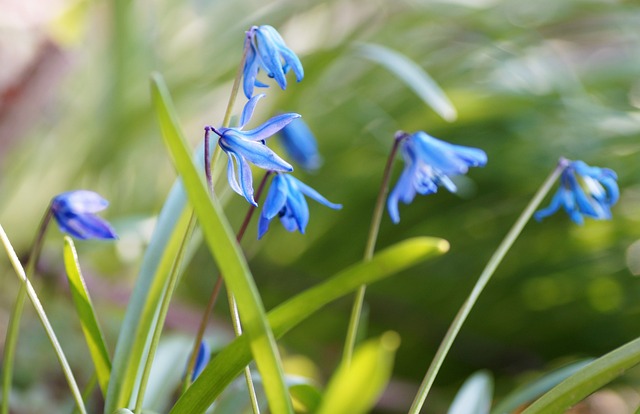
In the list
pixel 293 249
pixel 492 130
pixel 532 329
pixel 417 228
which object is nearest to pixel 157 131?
pixel 293 249

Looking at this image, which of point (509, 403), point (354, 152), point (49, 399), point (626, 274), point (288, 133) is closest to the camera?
point (509, 403)

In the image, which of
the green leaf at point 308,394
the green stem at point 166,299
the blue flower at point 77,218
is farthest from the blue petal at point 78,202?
the green leaf at point 308,394

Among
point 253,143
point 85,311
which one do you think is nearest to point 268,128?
point 253,143

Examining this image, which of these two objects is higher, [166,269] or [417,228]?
[166,269]

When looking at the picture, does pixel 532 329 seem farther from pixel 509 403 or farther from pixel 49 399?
pixel 49 399

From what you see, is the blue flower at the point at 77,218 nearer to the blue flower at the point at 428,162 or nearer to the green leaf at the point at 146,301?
the green leaf at the point at 146,301

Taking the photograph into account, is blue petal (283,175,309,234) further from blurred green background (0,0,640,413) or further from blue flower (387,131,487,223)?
blurred green background (0,0,640,413)

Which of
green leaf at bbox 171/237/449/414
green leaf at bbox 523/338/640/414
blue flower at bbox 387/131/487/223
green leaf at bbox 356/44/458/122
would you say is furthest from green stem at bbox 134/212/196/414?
green leaf at bbox 356/44/458/122
